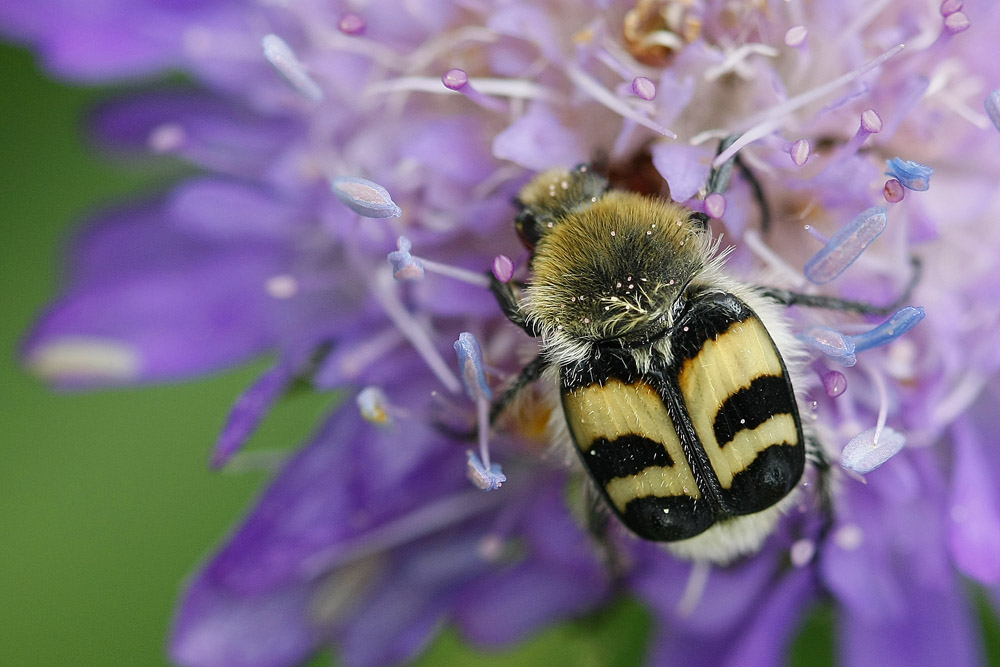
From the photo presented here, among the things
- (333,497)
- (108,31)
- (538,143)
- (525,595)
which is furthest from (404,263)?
(108,31)

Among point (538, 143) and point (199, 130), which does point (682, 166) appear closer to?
point (538, 143)

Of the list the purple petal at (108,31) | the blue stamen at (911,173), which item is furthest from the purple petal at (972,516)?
the purple petal at (108,31)

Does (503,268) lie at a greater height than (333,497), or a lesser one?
greater

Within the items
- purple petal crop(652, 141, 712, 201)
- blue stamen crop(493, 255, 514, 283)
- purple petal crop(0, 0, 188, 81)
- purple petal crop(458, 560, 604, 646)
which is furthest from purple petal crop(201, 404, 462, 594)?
purple petal crop(0, 0, 188, 81)

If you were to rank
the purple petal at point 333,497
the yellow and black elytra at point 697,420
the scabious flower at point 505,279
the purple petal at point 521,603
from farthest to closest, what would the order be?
the purple petal at point 521,603, the purple petal at point 333,497, the scabious flower at point 505,279, the yellow and black elytra at point 697,420

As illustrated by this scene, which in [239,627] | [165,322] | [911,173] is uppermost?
[911,173]

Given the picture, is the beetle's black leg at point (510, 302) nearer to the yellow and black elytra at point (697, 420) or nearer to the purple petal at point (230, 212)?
the yellow and black elytra at point (697, 420)

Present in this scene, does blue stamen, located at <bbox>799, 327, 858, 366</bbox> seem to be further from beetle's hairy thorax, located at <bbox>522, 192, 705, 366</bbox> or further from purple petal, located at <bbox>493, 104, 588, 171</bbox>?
purple petal, located at <bbox>493, 104, 588, 171</bbox>
